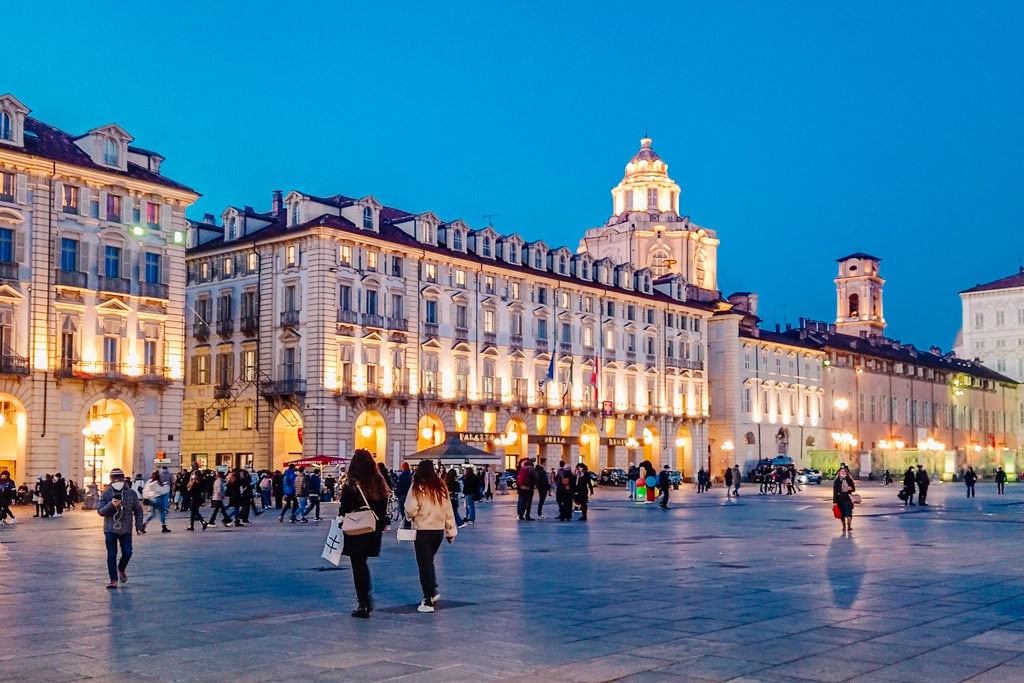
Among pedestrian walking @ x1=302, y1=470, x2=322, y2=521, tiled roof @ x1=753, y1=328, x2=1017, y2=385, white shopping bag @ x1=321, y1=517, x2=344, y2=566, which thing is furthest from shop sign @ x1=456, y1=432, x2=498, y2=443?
white shopping bag @ x1=321, y1=517, x2=344, y2=566

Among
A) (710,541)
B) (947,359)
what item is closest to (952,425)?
(947,359)

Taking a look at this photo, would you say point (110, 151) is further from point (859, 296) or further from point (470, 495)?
point (859, 296)

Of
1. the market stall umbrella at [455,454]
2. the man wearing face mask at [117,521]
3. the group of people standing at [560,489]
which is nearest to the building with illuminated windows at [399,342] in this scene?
the market stall umbrella at [455,454]

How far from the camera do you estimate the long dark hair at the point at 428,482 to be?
13.7 m

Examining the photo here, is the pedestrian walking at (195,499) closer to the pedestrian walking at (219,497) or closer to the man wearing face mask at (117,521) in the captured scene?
the pedestrian walking at (219,497)

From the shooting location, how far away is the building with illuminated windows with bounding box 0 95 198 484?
171 feet

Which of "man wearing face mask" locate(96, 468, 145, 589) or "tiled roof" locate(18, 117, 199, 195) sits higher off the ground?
"tiled roof" locate(18, 117, 199, 195)

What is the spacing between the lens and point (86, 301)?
5444 cm

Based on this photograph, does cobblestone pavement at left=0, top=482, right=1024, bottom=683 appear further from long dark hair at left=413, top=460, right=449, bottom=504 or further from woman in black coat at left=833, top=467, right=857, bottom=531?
woman in black coat at left=833, top=467, right=857, bottom=531

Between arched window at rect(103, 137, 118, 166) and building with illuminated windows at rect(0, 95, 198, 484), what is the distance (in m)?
0.06

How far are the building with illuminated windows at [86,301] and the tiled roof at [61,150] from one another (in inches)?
3.1

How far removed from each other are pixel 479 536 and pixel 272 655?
17.2m

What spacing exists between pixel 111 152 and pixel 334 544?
46.0 m

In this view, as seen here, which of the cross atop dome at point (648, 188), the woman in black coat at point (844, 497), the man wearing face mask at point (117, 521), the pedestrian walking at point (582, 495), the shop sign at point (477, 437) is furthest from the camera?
the cross atop dome at point (648, 188)
